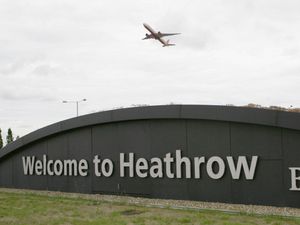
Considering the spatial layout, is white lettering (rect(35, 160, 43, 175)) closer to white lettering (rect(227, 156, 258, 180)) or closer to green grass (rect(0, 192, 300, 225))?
green grass (rect(0, 192, 300, 225))

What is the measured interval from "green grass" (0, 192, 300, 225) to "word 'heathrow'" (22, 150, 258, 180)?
2243mm

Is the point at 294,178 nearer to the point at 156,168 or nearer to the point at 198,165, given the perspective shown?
the point at 198,165

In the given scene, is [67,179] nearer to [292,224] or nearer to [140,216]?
[140,216]

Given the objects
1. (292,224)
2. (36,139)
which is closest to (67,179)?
(36,139)

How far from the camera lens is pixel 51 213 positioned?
13.8 metres

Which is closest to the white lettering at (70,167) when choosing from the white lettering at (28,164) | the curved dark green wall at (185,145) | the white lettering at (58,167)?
the curved dark green wall at (185,145)

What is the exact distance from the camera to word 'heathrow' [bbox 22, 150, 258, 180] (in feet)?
49.1

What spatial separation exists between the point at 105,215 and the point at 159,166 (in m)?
4.40

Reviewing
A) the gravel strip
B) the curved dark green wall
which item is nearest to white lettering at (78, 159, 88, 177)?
the curved dark green wall

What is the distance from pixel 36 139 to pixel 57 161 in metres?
1.87

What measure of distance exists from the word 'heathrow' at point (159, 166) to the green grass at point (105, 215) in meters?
2.24

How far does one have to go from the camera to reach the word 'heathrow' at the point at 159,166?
1495cm

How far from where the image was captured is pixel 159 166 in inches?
671

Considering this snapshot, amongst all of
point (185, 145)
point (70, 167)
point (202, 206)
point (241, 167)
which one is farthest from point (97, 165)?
point (241, 167)
